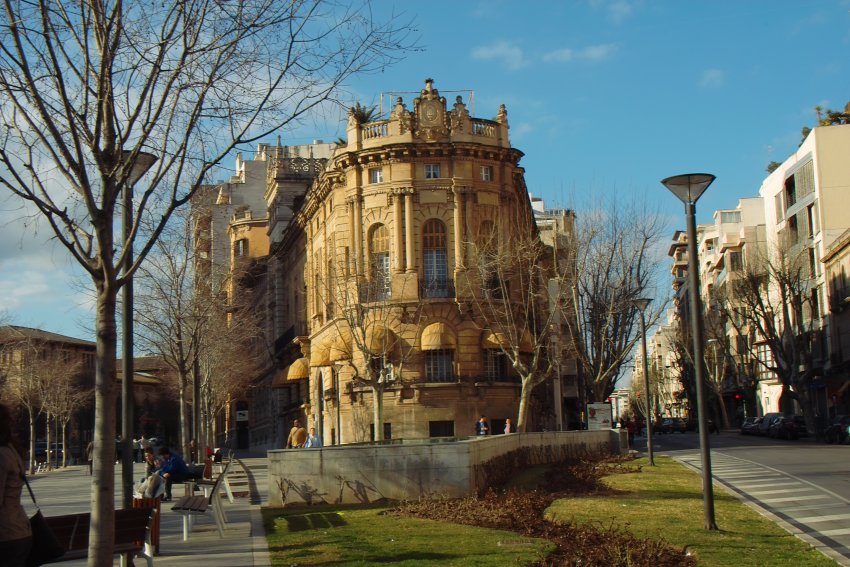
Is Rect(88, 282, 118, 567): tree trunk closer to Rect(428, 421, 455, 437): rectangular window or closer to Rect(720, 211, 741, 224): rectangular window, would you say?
Rect(428, 421, 455, 437): rectangular window

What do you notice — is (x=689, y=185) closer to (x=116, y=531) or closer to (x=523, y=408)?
(x=116, y=531)

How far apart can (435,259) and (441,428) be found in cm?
707

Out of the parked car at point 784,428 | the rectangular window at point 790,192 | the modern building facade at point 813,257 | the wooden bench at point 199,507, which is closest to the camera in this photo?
the wooden bench at point 199,507

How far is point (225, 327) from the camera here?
4538 centimetres

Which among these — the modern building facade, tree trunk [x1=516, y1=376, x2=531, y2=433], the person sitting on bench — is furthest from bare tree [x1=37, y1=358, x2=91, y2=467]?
the person sitting on bench

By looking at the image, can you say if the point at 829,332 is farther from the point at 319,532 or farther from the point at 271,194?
the point at 319,532

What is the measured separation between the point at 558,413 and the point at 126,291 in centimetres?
3422

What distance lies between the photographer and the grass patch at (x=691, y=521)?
11.0 metres

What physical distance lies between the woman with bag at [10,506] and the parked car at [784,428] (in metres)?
50.3

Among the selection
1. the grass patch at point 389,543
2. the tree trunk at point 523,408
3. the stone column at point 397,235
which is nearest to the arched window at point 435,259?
the stone column at point 397,235

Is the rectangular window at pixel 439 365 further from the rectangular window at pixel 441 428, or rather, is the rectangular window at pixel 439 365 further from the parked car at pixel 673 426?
the parked car at pixel 673 426

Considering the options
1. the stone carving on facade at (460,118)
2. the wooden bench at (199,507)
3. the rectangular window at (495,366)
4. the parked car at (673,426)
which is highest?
the stone carving on facade at (460,118)

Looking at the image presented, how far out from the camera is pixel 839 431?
4350 centimetres

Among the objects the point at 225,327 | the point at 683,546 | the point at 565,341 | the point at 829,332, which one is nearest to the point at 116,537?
the point at 683,546
